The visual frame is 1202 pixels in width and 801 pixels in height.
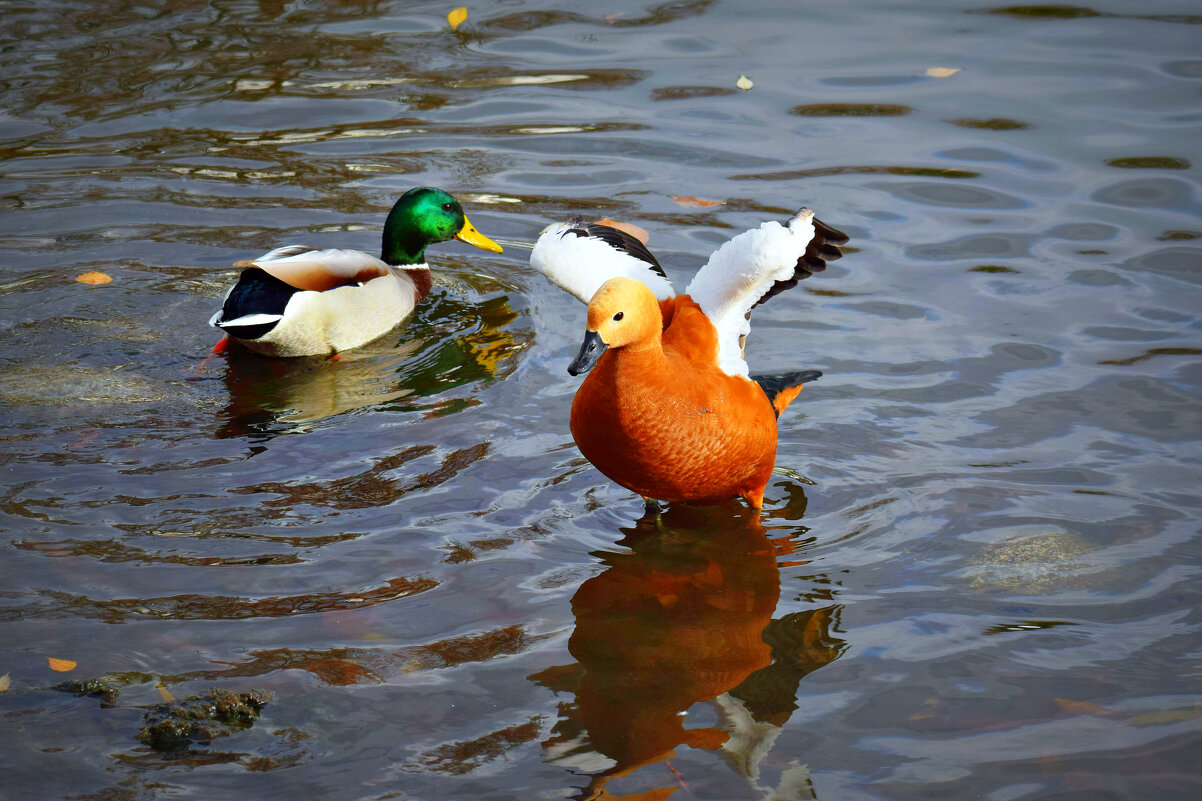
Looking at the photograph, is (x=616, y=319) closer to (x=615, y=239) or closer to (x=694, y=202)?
(x=615, y=239)

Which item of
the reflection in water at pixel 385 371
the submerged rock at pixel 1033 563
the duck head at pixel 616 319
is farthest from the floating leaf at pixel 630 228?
the submerged rock at pixel 1033 563

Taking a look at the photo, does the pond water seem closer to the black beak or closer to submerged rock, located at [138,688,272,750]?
submerged rock, located at [138,688,272,750]

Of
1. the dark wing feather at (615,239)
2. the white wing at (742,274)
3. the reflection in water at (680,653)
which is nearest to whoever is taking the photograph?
the reflection in water at (680,653)

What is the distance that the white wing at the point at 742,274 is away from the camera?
4.37 m

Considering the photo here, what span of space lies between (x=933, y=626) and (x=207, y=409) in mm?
3531

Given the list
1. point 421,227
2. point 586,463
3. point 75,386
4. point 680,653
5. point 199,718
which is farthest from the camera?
point 421,227

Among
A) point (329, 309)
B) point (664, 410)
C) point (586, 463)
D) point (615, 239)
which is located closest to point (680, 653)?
point (664, 410)

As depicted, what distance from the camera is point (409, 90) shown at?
9.91m

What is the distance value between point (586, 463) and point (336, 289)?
209 cm

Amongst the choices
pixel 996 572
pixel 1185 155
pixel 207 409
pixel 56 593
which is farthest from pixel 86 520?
pixel 1185 155

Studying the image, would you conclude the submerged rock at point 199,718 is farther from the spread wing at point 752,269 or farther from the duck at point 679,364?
the spread wing at point 752,269

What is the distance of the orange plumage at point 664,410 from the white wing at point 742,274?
0.26ft

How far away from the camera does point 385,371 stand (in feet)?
20.6

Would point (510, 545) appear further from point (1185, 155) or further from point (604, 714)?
point (1185, 155)
